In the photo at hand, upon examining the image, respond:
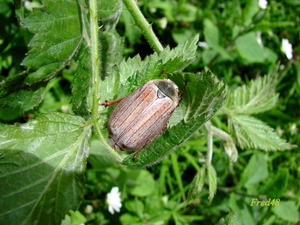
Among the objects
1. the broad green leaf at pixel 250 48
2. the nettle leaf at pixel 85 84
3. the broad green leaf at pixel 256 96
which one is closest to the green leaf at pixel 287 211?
the broad green leaf at pixel 256 96

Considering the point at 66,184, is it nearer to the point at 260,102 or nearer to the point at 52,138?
the point at 52,138

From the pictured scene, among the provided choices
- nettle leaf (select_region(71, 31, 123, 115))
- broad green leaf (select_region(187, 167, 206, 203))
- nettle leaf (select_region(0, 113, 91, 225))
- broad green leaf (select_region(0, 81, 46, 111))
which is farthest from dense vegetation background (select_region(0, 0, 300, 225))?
nettle leaf (select_region(0, 113, 91, 225))

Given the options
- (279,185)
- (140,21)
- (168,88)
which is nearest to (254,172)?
(279,185)

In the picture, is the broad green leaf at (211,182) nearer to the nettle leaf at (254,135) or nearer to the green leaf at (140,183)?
the nettle leaf at (254,135)

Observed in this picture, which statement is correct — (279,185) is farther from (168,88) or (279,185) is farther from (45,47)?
(45,47)

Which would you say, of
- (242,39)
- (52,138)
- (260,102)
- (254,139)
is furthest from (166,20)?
(52,138)

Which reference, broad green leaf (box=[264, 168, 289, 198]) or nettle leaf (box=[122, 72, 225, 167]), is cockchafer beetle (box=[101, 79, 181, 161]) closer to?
nettle leaf (box=[122, 72, 225, 167])

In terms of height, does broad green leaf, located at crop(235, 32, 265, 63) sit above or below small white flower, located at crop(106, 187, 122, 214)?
above
